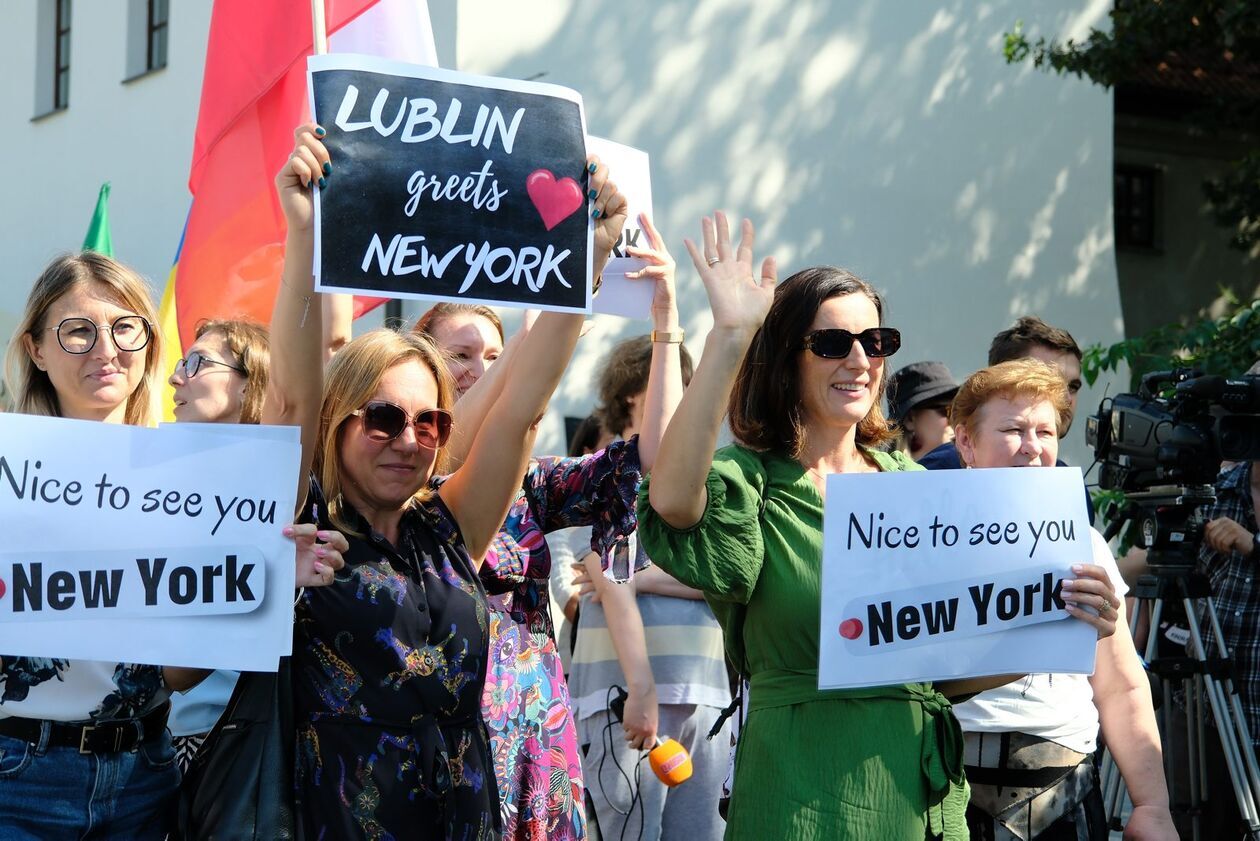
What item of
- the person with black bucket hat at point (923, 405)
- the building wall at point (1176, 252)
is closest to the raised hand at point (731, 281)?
the person with black bucket hat at point (923, 405)

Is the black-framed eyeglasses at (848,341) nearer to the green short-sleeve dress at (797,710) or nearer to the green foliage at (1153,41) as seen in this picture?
the green short-sleeve dress at (797,710)

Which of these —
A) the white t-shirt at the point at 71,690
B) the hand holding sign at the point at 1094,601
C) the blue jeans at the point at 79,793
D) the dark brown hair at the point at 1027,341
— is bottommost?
the blue jeans at the point at 79,793

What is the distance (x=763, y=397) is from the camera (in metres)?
2.99

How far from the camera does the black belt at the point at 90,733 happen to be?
8.49 ft

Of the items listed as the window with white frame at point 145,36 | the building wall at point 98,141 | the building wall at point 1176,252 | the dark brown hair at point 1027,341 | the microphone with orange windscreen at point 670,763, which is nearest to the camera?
the microphone with orange windscreen at point 670,763

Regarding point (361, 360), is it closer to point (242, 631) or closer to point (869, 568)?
point (242, 631)

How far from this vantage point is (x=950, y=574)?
285cm

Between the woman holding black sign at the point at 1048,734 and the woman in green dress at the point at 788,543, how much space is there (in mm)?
489

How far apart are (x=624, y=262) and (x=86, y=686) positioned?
5.11 feet

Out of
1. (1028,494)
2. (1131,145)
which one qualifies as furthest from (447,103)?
(1131,145)

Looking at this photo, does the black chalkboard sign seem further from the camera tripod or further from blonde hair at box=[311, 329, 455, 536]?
the camera tripod

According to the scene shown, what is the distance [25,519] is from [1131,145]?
15.7 metres

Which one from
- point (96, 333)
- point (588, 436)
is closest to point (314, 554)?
point (96, 333)

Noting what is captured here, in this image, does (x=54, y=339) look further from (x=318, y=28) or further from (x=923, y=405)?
(x=923, y=405)
